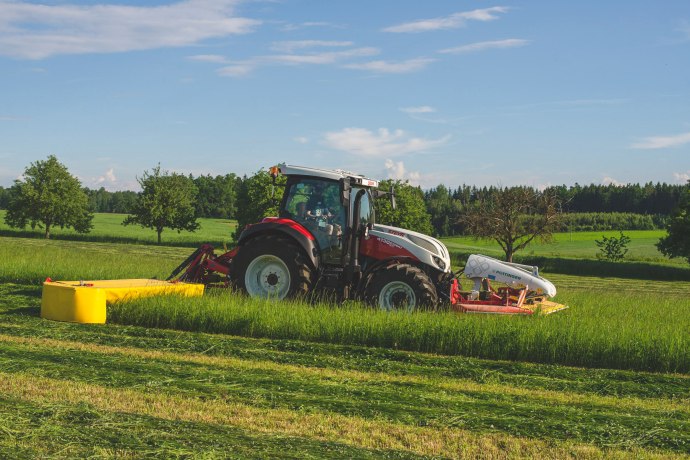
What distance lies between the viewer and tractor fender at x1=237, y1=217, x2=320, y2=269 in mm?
11461

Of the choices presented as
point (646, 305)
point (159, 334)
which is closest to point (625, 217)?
point (646, 305)

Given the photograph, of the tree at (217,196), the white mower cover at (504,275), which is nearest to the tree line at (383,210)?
the white mower cover at (504,275)

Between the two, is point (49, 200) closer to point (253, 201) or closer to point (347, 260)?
point (253, 201)

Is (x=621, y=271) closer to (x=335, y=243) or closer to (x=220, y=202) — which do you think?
(x=335, y=243)

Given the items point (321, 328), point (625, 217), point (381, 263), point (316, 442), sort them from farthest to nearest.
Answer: point (625, 217)
point (381, 263)
point (321, 328)
point (316, 442)

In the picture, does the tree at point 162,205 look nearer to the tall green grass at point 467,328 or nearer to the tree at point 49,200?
the tree at point 49,200

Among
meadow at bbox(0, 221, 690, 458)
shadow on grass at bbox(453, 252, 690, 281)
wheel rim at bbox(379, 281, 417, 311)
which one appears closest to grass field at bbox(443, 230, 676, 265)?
shadow on grass at bbox(453, 252, 690, 281)

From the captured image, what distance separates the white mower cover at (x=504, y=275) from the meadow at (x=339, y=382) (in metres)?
0.61

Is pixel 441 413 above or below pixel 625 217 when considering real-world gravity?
below

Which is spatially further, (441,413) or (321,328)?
(321,328)

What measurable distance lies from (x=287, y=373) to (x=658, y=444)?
3759 millimetres

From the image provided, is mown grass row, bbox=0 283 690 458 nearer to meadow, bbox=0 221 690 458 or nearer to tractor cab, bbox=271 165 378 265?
meadow, bbox=0 221 690 458

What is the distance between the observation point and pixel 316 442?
5742mm

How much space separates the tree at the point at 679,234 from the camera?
4044 cm
